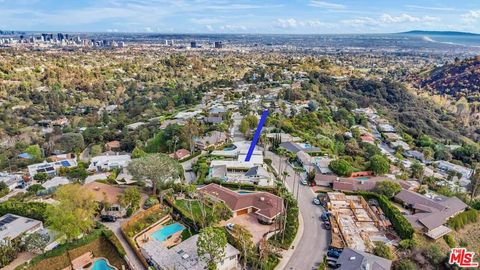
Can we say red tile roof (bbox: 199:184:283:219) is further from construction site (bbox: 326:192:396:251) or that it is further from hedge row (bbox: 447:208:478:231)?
hedge row (bbox: 447:208:478:231)

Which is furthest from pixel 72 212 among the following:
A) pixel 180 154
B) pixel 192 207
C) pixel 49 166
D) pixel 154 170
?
pixel 49 166

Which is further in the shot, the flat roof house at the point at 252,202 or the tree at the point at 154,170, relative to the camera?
the tree at the point at 154,170

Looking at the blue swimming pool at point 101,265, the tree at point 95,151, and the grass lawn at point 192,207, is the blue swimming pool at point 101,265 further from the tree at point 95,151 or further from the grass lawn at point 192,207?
the tree at point 95,151

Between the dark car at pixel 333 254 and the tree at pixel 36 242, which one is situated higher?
the tree at pixel 36 242

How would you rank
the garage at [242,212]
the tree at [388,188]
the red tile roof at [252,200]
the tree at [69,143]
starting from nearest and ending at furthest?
the red tile roof at [252,200] → the garage at [242,212] → the tree at [388,188] → the tree at [69,143]

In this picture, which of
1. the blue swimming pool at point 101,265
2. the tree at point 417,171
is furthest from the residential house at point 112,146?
the tree at point 417,171

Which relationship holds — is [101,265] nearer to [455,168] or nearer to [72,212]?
[72,212]

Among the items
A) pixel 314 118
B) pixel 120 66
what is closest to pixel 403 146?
pixel 314 118
